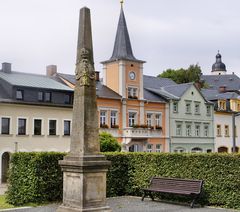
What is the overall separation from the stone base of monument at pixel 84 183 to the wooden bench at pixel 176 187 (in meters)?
6.23

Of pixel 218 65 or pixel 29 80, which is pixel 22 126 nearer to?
pixel 29 80

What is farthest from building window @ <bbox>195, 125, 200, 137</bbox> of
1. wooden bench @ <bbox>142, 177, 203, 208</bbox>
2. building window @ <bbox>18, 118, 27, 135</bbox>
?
wooden bench @ <bbox>142, 177, 203, 208</bbox>

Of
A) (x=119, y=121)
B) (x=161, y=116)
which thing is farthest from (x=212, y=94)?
(x=119, y=121)

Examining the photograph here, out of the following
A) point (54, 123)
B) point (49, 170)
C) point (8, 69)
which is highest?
point (8, 69)

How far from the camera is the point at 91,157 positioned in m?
11.0

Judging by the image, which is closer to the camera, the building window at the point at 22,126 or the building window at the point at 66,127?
the building window at the point at 22,126

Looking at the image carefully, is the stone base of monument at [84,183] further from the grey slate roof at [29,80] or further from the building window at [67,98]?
the building window at [67,98]

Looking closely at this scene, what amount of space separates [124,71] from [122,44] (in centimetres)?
390

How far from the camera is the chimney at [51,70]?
1801 inches

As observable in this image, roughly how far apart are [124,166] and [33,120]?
18.2m

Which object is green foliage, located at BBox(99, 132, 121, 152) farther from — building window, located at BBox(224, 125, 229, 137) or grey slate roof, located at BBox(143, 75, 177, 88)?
building window, located at BBox(224, 125, 229, 137)

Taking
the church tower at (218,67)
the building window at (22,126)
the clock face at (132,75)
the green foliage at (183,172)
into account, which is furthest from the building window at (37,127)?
the church tower at (218,67)

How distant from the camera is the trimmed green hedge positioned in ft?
54.5

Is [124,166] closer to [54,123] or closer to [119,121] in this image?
[54,123]
